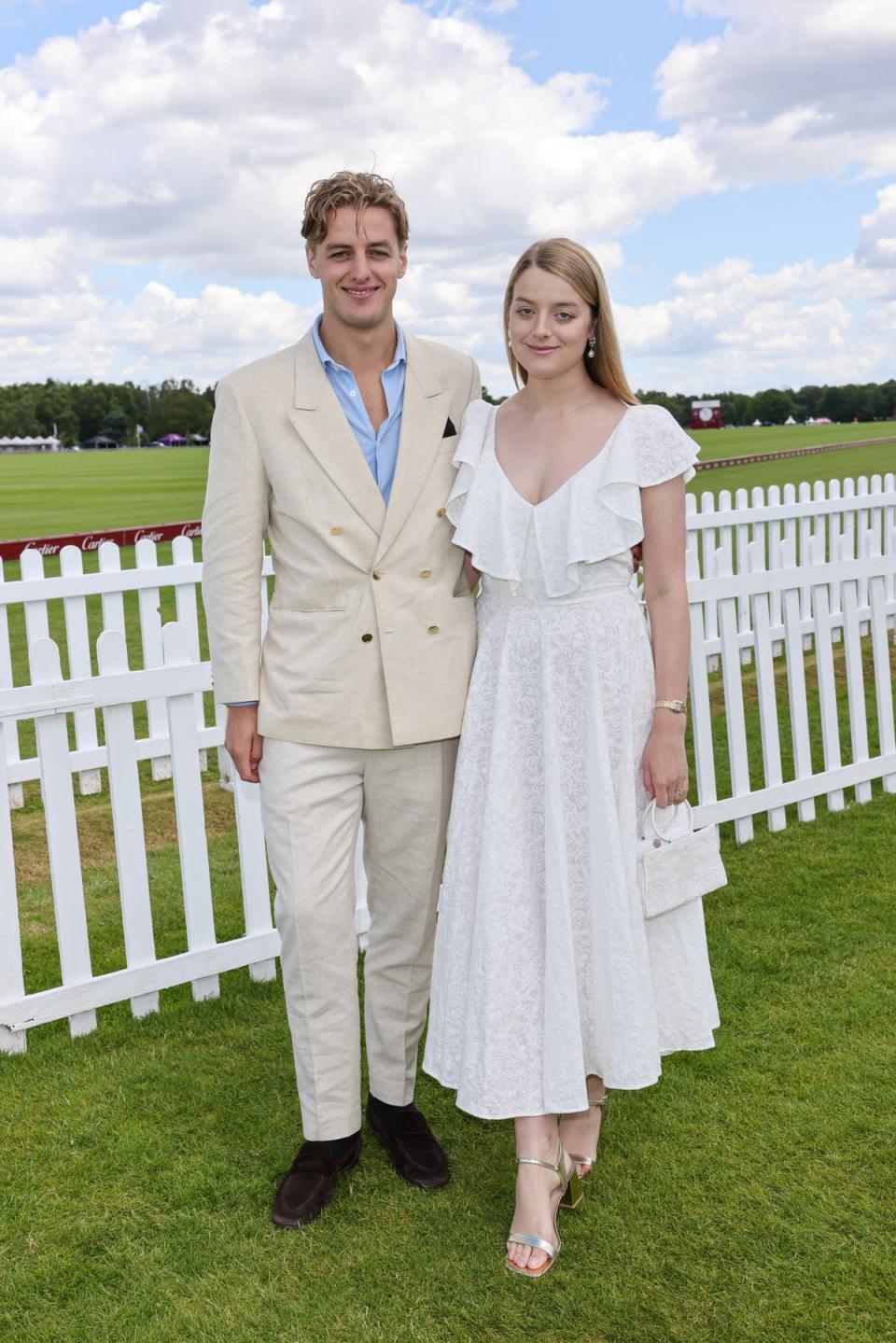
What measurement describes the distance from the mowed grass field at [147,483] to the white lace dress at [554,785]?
20633 mm

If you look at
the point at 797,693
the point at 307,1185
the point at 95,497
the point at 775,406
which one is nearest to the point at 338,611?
the point at 307,1185

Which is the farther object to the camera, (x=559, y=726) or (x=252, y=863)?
(x=252, y=863)

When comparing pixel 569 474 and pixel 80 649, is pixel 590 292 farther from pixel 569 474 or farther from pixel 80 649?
pixel 80 649

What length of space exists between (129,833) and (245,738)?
130cm

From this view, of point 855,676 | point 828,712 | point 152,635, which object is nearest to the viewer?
point 828,712

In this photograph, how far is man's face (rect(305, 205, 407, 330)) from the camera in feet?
9.53

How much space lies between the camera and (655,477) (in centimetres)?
295

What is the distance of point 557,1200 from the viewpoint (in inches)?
120

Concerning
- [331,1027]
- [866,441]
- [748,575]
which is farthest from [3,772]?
[866,441]

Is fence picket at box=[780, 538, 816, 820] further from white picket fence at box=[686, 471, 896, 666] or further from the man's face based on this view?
the man's face

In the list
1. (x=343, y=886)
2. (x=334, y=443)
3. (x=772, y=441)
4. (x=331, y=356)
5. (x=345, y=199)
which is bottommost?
(x=343, y=886)

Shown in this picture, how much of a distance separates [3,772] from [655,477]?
2392 mm

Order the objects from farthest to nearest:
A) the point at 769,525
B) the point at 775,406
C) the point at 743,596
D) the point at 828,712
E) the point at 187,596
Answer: the point at 775,406
the point at 769,525
the point at 743,596
the point at 187,596
the point at 828,712

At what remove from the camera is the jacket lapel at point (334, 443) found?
3002 millimetres
